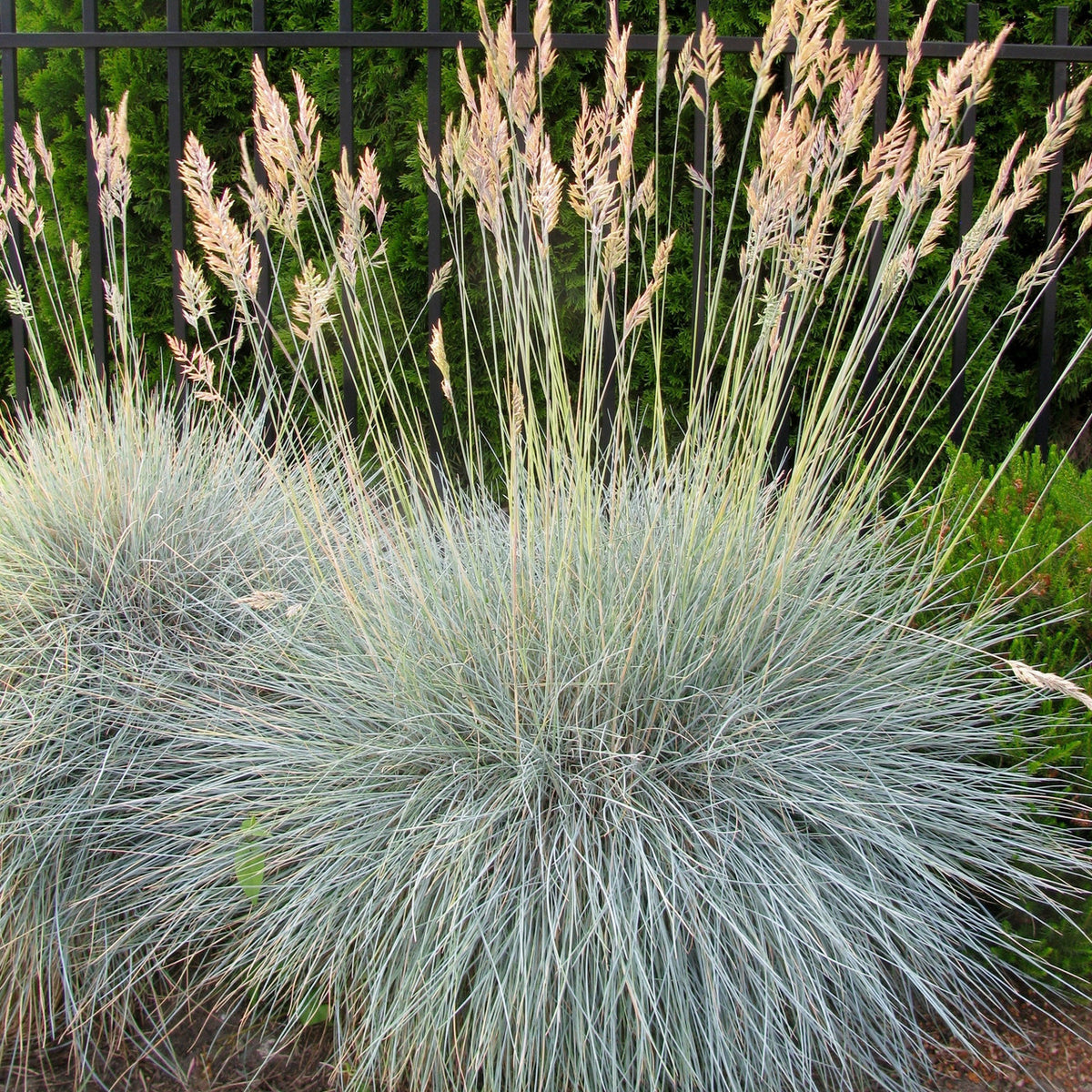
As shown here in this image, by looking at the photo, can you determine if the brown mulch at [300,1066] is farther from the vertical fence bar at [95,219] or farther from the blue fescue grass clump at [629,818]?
the vertical fence bar at [95,219]

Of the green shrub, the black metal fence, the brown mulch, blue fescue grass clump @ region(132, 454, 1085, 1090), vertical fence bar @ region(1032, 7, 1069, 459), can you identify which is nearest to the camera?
blue fescue grass clump @ region(132, 454, 1085, 1090)

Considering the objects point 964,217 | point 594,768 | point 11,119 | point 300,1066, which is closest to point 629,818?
point 594,768

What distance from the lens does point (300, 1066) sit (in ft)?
5.61

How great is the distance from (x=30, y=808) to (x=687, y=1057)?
1334 millimetres

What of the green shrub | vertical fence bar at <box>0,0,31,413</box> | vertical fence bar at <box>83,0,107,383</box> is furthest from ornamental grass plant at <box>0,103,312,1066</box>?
the green shrub

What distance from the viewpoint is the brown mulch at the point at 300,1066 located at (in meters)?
1.61

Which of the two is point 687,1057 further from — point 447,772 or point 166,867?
point 166,867

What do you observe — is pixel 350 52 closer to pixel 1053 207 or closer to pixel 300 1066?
pixel 1053 207

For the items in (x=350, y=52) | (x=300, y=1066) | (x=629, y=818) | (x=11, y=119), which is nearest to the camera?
(x=629, y=818)

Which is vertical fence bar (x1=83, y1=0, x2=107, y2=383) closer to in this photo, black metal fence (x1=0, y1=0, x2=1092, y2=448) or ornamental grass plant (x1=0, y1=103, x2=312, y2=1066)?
black metal fence (x1=0, y1=0, x2=1092, y2=448)

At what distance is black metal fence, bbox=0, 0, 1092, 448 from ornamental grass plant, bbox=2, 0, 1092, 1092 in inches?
45.7

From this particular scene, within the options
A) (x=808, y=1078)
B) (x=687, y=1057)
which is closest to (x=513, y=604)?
(x=687, y=1057)

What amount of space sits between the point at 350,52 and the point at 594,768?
2.48m

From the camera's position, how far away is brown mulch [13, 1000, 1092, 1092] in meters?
1.61
